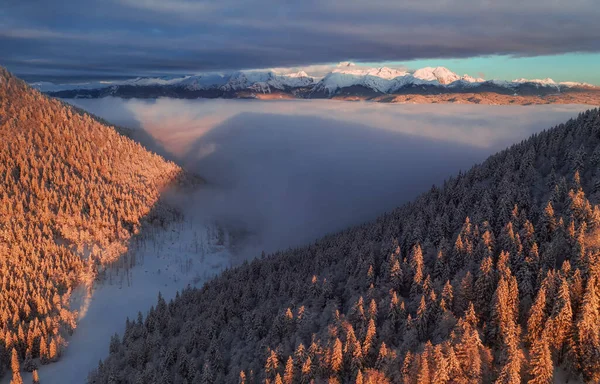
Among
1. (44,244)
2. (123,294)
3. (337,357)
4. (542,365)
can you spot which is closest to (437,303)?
(542,365)

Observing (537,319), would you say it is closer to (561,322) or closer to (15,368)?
(561,322)

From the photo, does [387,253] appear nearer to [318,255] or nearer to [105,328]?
[318,255]

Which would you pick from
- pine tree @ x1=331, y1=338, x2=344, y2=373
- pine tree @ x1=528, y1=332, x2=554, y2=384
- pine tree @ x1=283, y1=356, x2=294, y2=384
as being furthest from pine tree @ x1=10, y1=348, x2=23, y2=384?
pine tree @ x1=528, y1=332, x2=554, y2=384

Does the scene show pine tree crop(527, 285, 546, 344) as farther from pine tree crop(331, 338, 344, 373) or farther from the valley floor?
the valley floor

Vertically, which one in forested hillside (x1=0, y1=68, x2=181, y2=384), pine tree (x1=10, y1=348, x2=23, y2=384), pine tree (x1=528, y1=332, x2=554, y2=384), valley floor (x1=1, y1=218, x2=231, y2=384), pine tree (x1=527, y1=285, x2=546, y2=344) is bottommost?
valley floor (x1=1, y1=218, x2=231, y2=384)

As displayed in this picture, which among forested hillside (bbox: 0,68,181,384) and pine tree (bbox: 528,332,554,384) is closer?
pine tree (bbox: 528,332,554,384)

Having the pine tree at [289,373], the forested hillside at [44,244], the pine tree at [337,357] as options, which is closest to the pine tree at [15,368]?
the forested hillside at [44,244]
